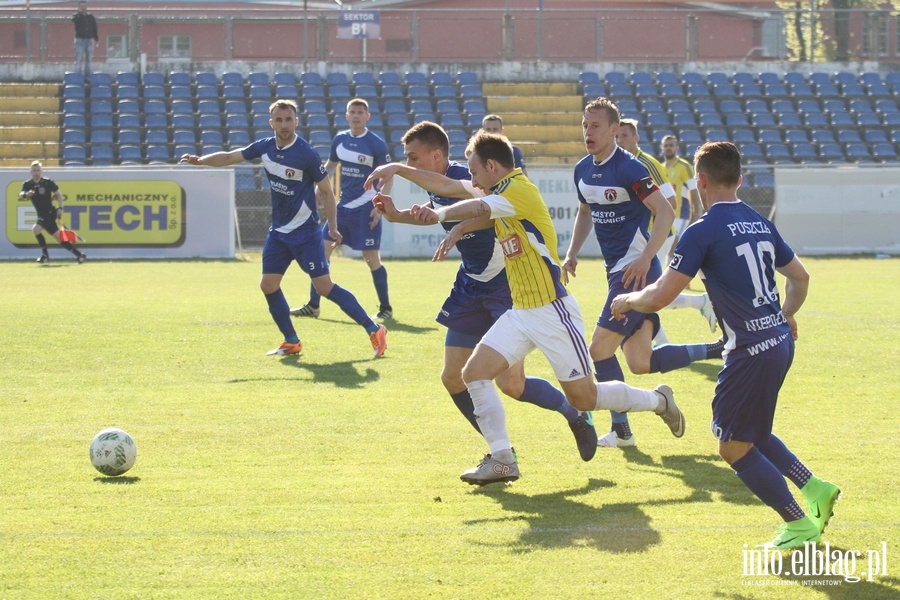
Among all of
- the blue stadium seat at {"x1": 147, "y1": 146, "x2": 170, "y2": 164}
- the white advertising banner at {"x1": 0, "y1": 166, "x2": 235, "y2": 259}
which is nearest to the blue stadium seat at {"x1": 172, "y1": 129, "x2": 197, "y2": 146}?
the blue stadium seat at {"x1": 147, "y1": 146, "x2": 170, "y2": 164}

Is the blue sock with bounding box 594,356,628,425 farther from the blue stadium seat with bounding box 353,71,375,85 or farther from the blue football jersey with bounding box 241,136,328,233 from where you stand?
the blue stadium seat with bounding box 353,71,375,85

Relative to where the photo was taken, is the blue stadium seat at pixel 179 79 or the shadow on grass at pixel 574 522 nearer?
the shadow on grass at pixel 574 522

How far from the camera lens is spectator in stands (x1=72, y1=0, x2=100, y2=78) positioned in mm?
31531

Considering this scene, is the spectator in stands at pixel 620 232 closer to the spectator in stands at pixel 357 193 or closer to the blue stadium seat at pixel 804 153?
the spectator in stands at pixel 357 193

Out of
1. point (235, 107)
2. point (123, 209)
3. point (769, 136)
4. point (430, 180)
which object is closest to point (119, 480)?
point (430, 180)

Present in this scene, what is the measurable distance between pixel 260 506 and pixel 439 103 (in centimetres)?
2668

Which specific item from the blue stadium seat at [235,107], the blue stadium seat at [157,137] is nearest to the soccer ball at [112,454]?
the blue stadium seat at [157,137]

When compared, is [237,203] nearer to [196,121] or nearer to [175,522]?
[196,121]

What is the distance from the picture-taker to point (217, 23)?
107 ft

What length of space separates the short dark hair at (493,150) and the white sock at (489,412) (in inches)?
47.7

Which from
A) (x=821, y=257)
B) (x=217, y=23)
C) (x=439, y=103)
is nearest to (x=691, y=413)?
(x=821, y=257)

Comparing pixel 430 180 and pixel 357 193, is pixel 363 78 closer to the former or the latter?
pixel 357 193

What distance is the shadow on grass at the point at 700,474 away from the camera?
6.14 meters

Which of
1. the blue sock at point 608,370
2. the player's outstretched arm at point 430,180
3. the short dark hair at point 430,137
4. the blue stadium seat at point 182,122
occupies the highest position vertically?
the blue stadium seat at point 182,122
